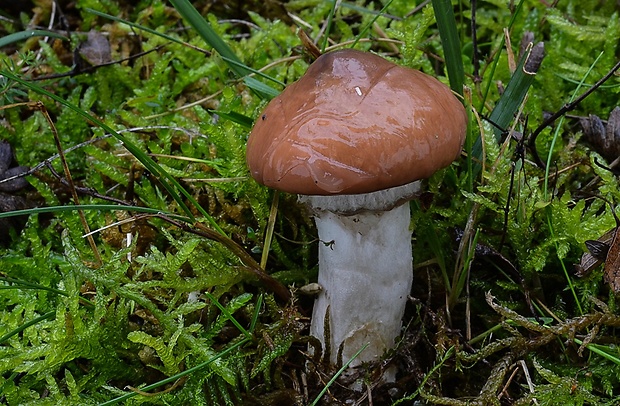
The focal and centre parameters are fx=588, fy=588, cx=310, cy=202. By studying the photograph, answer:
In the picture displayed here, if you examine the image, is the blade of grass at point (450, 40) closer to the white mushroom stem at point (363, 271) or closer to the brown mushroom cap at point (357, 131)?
the brown mushroom cap at point (357, 131)

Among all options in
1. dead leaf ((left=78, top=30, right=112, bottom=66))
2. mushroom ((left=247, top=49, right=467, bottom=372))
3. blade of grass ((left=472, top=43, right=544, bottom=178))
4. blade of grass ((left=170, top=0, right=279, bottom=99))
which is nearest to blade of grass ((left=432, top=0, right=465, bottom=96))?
blade of grass ((left=472, top=43, right=544, bottom=178))

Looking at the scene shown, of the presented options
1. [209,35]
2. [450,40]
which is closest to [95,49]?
[209,35]

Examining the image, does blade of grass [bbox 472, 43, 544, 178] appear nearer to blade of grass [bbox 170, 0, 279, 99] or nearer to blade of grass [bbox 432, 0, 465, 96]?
blade of grass [bbox 432, 0, 465, 96]

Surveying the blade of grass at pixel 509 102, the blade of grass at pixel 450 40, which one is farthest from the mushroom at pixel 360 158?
the blade of grass at pixel 509 102

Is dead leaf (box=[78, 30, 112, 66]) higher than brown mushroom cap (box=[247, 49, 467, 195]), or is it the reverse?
brown mushroom cap (box=[247, 49, 467, 195])

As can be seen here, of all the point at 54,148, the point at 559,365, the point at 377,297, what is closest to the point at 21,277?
the point at 54,148

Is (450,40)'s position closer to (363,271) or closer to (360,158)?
(360,158)

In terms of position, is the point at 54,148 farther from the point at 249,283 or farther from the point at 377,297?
the point at 377,297

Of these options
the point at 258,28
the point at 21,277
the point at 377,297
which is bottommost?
the point at 21,277
